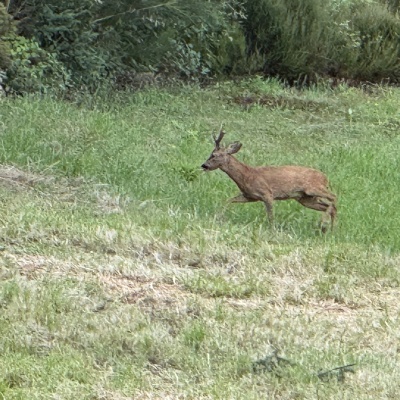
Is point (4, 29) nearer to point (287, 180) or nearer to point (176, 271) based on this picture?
point (287, 180)

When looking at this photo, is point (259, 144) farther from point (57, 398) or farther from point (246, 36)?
point (57, 398)

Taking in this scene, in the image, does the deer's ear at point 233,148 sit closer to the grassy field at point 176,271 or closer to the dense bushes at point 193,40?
the grassy field at point 176,271

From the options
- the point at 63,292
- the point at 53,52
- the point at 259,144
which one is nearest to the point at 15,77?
the point at 53,52

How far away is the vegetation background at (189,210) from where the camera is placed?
6.76 m

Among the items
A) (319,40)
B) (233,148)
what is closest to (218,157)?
(233,148)

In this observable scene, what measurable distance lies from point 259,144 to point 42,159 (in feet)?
15.2

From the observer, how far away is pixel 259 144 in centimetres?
1572

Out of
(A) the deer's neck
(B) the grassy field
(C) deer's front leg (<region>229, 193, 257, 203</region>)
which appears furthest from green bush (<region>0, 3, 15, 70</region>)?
(C) deer's front leg (<region>229, 193, 257, 203</region>)

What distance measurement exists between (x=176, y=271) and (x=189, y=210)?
261 cm

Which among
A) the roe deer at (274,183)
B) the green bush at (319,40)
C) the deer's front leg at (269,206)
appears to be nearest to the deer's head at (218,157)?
the roe deer at (274,183)

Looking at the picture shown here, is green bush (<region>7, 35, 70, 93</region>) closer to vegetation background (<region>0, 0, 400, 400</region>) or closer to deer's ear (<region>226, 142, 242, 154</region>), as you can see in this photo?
vegetation background (<region>0, 0, 400, 400</region>)

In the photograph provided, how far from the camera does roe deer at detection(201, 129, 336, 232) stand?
11.3 metres

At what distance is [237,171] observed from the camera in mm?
11445

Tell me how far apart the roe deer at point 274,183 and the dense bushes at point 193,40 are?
4.04m
